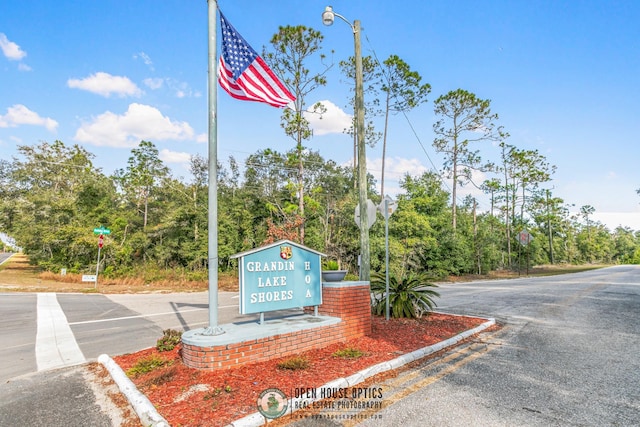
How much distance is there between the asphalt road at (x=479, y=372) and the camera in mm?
3482

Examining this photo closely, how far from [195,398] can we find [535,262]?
179 feet

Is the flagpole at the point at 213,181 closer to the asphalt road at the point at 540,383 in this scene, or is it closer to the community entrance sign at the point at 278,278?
the community entrance sign at the point at 278,278

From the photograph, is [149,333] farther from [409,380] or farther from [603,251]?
[603,251]

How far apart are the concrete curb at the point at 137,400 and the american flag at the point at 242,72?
420 cm

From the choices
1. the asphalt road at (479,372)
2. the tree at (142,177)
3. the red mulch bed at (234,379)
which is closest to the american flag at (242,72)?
the red mulch bed at (234,379)

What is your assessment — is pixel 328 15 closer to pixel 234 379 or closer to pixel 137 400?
pixel 234 379

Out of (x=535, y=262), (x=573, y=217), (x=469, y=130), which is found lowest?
(x=535, y=262)

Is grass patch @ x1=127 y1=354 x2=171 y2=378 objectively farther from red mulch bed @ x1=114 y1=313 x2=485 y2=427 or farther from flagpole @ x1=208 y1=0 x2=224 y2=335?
flagpole @ x1=208 y1=0 x2=224 y2=335

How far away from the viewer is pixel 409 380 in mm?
4402

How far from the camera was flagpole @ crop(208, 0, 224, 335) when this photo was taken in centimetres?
475

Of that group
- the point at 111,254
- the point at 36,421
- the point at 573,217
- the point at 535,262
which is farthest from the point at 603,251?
the point at 36,421

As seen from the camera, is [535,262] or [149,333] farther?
[535,262]

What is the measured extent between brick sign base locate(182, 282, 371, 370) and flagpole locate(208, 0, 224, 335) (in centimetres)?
38

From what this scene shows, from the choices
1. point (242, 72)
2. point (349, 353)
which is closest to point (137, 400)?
point (349, 353)
